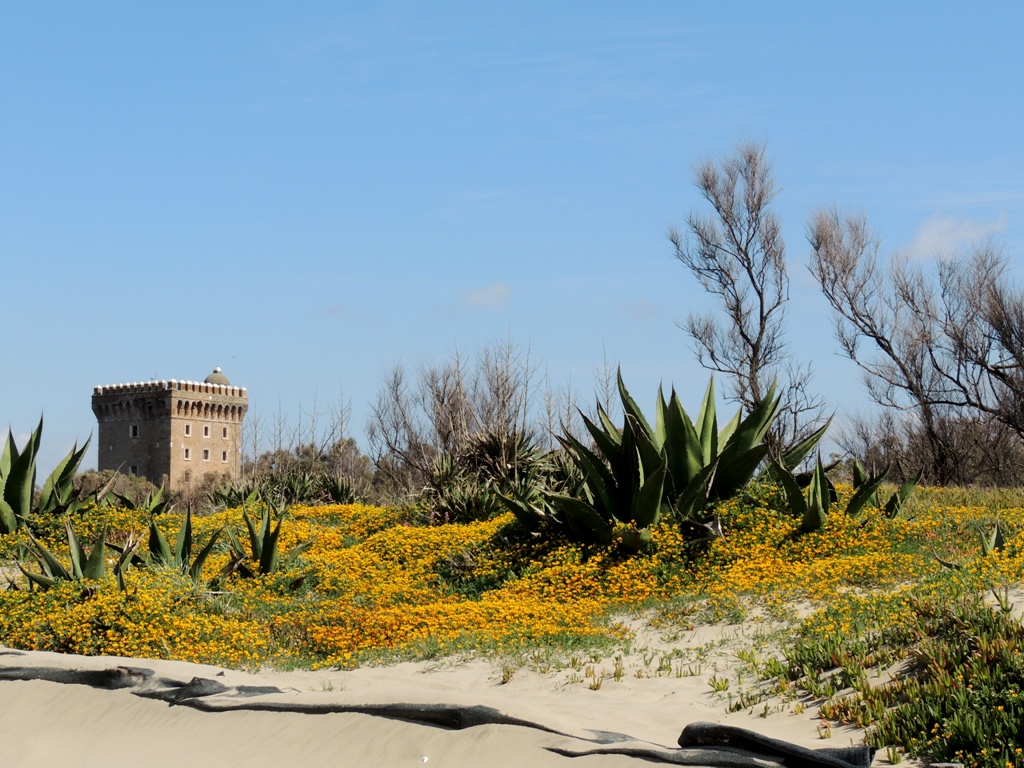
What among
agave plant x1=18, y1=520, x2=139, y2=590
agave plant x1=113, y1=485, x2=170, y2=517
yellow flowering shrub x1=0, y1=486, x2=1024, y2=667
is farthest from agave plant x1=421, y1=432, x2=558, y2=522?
agave plant x1=18, y1=520, x2=139, y2=590

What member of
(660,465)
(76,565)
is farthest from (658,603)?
(76,565)

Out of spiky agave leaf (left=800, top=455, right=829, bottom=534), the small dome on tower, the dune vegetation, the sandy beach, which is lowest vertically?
the sandy beach

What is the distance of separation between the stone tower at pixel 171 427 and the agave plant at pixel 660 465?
208 ft

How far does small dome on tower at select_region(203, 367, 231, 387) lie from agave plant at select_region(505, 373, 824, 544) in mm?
68284

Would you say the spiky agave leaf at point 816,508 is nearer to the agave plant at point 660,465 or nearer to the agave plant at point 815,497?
the agave plant at point 815,497

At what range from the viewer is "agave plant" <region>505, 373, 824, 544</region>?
38.4ft

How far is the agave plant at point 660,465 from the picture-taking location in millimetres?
11719

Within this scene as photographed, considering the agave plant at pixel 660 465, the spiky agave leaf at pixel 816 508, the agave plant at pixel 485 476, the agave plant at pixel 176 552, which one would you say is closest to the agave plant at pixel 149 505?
the agave plant at pixel 485 476

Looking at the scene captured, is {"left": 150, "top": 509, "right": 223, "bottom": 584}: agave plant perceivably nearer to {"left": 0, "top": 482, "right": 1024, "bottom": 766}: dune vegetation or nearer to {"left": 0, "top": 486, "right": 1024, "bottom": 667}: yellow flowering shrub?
{"left": 0, "top": 482, "right": 1024, "bottom": 766}: dune vegetation

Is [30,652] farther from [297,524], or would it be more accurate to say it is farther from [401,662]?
[297,524]

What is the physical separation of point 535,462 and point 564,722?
481 inches

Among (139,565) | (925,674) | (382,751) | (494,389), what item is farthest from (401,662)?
(494,389)

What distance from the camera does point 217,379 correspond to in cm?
7869

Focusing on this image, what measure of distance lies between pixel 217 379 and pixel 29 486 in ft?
212
